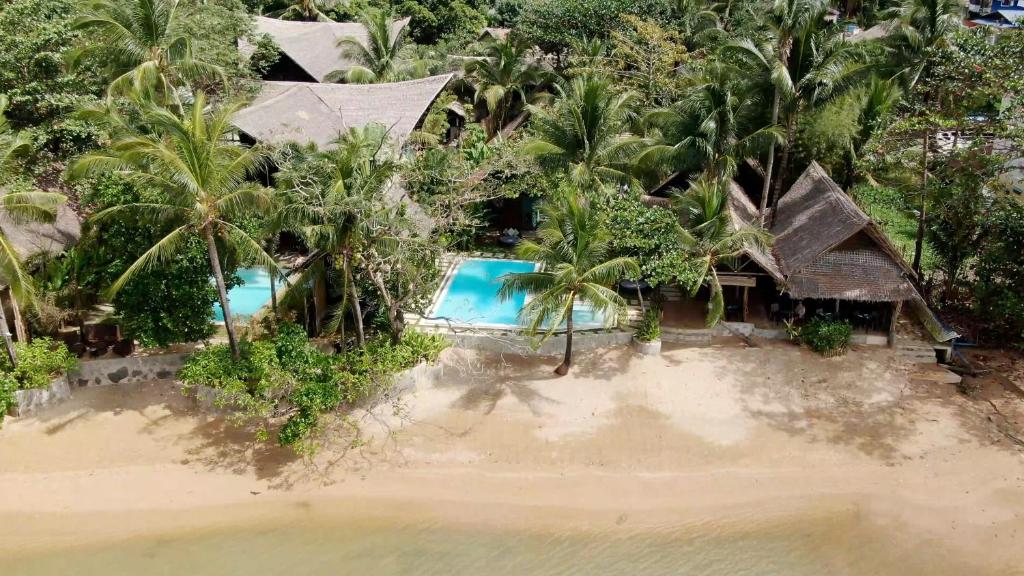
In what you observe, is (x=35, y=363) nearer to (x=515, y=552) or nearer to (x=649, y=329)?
(x=515, y=552)

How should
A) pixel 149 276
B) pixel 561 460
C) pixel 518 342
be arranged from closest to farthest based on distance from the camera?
pixel 561 460 < pixel 149 276 < pixel 518 342

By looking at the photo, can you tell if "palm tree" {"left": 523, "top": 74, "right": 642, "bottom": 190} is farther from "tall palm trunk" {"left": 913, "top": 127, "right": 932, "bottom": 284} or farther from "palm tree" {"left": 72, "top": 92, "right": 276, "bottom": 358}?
"palm tree" {"left": 72, "top": 92, "right": 276, "bottom": 358}

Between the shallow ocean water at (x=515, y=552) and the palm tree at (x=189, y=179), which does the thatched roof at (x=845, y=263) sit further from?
the palm tree at (x=189, y=179)

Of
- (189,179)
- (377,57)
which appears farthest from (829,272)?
(377,57)

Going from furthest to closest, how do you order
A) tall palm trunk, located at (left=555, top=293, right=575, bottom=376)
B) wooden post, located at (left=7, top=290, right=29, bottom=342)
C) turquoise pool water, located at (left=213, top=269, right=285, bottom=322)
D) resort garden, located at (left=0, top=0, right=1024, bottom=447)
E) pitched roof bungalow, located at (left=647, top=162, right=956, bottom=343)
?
turquoise pool water, located at (left=213, top=269, right=285, bottom=322) < pitched roof bungalow, located at (left=647, top=162, right=956, bottom=343) < tall palm trunk, located at (left=555, top=293, right=575, bottom=376) < wooden post, located at (left=7, top=290, right=29, bottom=342) < resort garden, located at (left=0, top=0, right=1024, bottom=447)

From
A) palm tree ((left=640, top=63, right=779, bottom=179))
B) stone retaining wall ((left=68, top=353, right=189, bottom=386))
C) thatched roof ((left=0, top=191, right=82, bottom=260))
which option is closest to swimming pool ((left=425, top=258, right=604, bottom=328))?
palm tree ((left=640, top=63, right=779, bottom=179))

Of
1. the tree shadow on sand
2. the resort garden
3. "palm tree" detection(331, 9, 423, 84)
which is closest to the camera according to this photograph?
the resort garden

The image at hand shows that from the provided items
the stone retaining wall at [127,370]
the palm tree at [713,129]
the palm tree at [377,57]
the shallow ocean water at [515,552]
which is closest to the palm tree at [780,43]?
the palm tree at [713,129]
